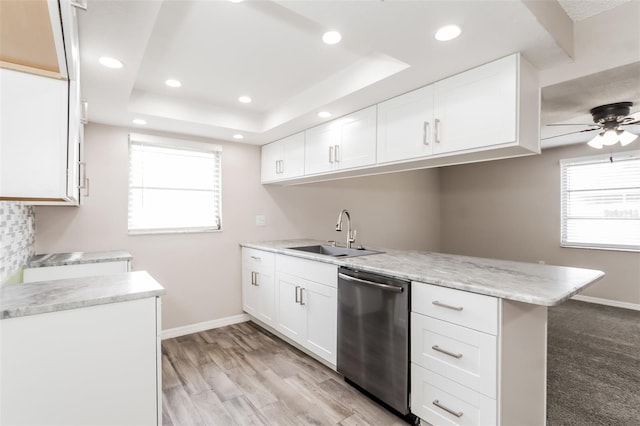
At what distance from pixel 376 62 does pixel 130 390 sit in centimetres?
229

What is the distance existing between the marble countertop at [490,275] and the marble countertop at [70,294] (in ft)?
4.33

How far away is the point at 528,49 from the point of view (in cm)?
167

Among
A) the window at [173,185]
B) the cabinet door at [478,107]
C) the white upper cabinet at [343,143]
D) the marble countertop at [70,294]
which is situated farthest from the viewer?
the window at [173,185]

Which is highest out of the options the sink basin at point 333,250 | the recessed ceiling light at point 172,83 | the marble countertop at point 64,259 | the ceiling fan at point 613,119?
the recessed ceiling light at point 172,83

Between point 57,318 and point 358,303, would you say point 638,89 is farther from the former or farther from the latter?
point 57,318

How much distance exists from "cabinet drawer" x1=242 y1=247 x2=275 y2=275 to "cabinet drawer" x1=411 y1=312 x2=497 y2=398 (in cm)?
175

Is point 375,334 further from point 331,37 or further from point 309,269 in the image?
point 331,37

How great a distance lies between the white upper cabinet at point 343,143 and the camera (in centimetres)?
253

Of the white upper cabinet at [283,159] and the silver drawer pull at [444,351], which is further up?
the white upper cabinet at [283,159]

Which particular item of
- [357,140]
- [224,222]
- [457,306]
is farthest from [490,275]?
[224,222]

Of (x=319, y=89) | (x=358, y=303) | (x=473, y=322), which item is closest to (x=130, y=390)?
(x=358, y=303)

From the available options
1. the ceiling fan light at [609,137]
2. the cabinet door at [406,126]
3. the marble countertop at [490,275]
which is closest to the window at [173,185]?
the marble countertop at [490,275]

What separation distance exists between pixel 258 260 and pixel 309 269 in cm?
97

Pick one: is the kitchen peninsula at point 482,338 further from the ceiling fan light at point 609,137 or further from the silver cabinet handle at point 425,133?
the ceiling fan light at point 609,137
